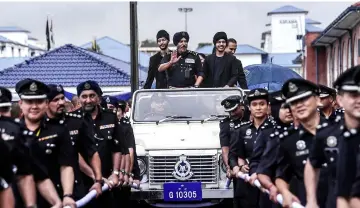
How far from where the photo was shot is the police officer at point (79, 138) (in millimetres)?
8828

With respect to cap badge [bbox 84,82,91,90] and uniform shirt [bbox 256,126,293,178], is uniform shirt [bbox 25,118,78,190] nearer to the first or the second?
uniform shirt [bbox 256,126,293,178]

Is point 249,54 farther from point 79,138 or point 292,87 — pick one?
point 292,87

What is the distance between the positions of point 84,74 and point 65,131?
30933mm

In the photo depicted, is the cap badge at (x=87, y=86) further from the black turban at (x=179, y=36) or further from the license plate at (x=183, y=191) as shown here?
the black turban at (x=179, y=36)

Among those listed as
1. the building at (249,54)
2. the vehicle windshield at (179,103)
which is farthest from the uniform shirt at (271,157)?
the building at (249,54)

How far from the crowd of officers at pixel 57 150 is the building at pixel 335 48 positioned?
17946 millimetres

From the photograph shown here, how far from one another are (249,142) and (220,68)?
452 centimetres

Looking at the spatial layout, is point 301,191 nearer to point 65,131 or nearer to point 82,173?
point 65,131

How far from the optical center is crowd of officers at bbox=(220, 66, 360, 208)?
18.9 feet

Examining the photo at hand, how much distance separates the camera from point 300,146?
743 centimetres

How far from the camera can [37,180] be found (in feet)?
23.3

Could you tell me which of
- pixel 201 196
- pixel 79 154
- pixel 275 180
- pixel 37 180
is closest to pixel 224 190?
pixel 201 196

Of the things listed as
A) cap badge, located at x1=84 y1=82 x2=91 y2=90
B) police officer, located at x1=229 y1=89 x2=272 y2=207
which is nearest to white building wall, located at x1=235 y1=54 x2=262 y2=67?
police officer, located at x1=229 y1=89 x2=272 y2=207

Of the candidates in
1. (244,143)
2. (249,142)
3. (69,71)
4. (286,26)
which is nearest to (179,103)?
(244,143)
